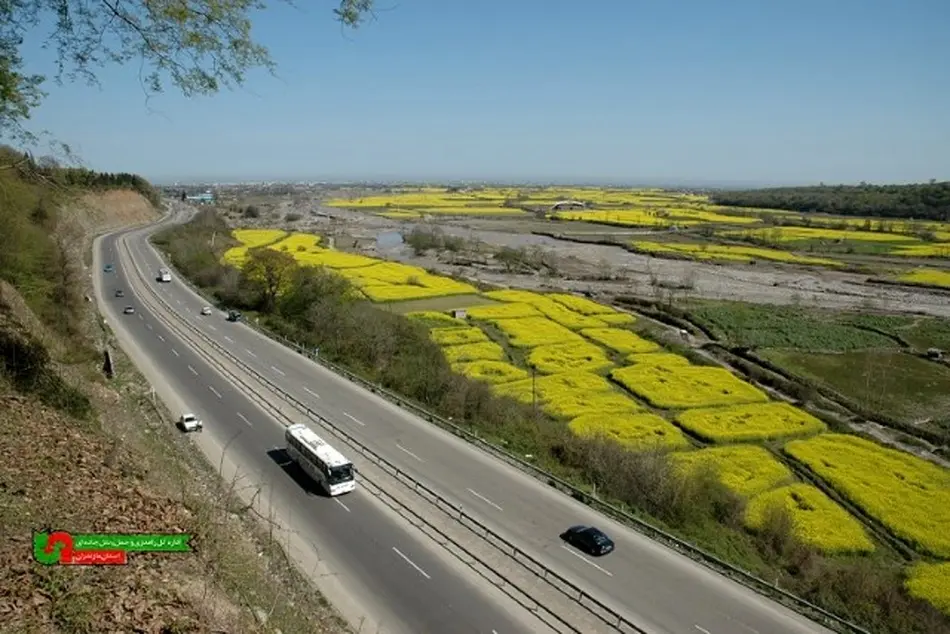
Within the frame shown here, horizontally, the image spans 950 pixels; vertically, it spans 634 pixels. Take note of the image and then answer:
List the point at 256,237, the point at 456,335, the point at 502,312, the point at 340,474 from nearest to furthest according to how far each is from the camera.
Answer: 1. the point at 340,474
2. the point at 456,335
3. the point at 502,312
4. the point at 256,237

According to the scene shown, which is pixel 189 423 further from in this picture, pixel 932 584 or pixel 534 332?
pixel 534 332

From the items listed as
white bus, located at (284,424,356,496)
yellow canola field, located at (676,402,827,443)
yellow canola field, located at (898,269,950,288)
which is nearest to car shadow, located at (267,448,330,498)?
white bus, located at (284,424,356,496)

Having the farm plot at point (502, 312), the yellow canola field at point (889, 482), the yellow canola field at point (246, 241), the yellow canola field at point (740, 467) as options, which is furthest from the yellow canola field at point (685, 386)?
the yellow canola field at point (246, 241)

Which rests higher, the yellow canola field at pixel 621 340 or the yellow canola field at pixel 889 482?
the yellow canola field at pixel 621 340

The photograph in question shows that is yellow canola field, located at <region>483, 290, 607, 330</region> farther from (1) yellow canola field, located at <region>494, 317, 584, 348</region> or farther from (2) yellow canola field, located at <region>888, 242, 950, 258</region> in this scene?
(2) yellow canola field, located at <region>888, 242, 950, 258</region>

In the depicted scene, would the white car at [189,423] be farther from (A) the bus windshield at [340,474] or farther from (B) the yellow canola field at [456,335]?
(B) the yellow canola field at [456,335]

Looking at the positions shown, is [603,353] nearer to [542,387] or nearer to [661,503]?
[542,387]

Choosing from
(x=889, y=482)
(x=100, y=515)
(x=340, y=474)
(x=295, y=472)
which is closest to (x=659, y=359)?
(x=889, y=482)
